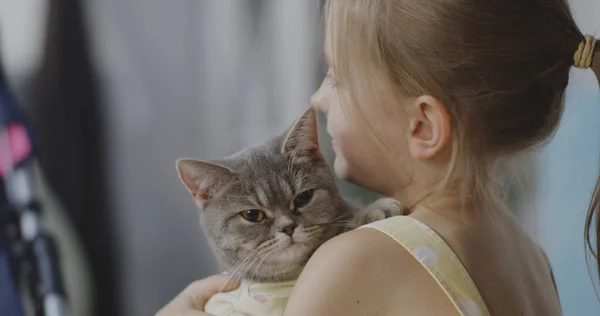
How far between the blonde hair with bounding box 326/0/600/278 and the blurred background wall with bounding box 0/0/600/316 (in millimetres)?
420

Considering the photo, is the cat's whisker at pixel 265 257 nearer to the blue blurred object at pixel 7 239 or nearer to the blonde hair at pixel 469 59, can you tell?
the blonde hair at pixel 469 59

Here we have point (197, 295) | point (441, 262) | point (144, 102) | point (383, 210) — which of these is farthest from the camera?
point (144, 102)

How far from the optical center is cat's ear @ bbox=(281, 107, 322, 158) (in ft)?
3.50

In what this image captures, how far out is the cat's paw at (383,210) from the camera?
102cm

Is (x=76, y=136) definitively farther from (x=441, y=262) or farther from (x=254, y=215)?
(x=441, y=262)

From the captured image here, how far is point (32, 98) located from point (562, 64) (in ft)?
3.11

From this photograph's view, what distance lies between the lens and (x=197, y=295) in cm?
115

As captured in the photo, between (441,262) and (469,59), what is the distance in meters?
0.31

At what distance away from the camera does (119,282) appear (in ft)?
4.19

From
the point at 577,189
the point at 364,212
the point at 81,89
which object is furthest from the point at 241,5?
the point at 577,189

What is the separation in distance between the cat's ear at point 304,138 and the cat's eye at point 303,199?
2.8 inches

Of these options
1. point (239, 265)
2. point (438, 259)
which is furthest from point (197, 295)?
point (438, 259)

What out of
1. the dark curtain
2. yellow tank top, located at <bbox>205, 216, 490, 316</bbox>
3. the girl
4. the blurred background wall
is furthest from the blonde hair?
the dark curtain

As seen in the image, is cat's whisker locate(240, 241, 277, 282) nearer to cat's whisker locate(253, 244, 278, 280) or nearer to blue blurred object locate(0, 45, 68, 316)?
cat's whisker locate(253, 244, 278, 280)
